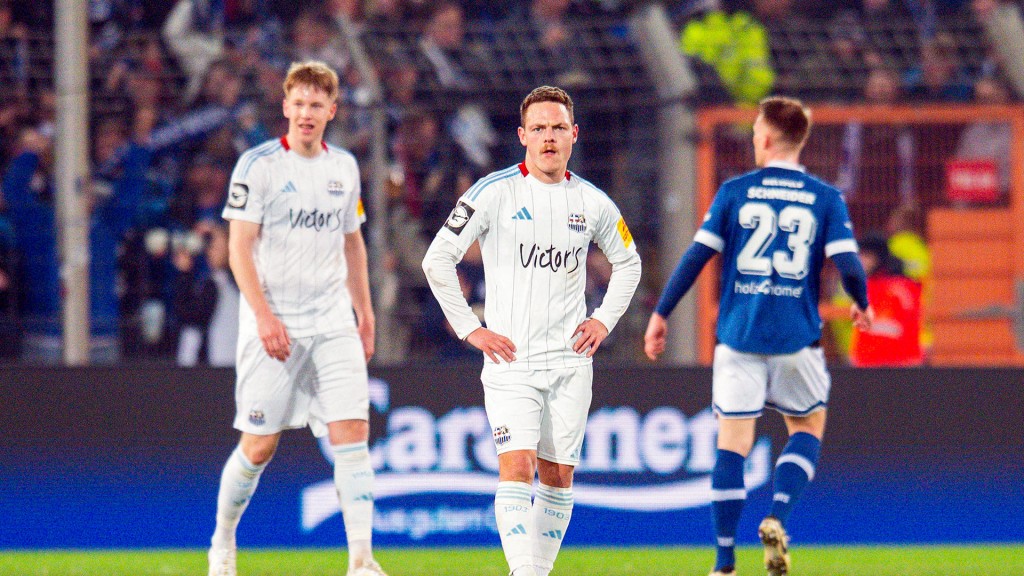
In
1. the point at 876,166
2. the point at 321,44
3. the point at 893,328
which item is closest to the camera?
the point at 893,328

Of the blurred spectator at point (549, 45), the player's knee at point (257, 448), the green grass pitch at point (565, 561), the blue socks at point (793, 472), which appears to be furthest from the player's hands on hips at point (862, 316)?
the blurred spectator at point (549, 45)

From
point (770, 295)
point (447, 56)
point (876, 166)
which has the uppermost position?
point (447, 56)

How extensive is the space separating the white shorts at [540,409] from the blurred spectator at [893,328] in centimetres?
415

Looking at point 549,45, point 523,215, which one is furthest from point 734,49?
point 523,215

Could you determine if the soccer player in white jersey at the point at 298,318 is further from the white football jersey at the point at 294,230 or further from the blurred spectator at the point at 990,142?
the blurred spectator at the point at 990,142

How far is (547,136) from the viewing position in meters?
5.23

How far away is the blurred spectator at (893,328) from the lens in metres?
9.09

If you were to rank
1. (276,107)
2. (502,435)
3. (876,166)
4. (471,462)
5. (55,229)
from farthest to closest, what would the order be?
(876,166), (276,107), (55,229), (471,462), (502,435)

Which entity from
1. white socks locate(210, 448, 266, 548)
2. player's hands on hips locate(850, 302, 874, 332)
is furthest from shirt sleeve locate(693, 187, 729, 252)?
white socks locate(210, 448, 266, 548)

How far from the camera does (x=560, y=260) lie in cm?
530

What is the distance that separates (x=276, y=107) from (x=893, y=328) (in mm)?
4120

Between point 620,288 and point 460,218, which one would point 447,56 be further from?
point 460,218

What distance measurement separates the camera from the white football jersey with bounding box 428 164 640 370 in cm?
527

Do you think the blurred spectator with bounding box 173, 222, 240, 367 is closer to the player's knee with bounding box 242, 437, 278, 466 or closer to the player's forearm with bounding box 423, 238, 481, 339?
the player's knee with bounding box 242, 437, 278, 466
